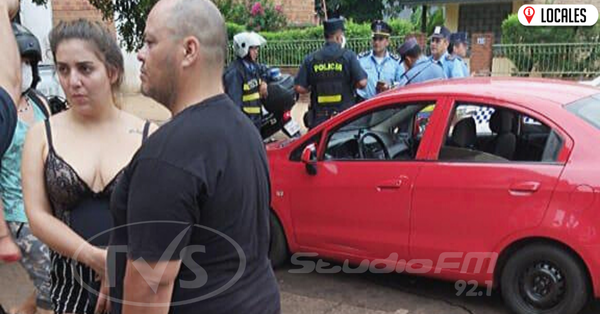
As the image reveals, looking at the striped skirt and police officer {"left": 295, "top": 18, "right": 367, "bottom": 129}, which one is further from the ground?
police officer {"left": 295, "top": 18, "right": 367, "bottom": 129}

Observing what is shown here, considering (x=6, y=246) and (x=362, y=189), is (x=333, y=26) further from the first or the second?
(x=6, y=246)

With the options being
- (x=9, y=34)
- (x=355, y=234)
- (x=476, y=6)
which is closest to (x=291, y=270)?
(x=355, y=234)

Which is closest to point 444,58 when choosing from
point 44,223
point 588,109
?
point 588,109

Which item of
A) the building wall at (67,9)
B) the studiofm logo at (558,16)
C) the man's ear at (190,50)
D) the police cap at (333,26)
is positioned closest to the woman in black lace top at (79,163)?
the man's ear at (190,50)

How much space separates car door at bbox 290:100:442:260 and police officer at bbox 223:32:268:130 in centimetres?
195

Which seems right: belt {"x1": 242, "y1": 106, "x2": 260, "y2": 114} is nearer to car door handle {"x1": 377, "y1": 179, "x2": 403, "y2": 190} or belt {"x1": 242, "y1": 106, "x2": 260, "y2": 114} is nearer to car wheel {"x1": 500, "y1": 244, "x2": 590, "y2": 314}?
car door handle {"x1": 377, "y1": 179, "x2": 403, "y2": 190}

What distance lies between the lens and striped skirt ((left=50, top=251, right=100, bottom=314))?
2.23 m

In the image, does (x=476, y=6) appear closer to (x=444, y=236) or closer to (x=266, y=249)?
(x=444, y=236)

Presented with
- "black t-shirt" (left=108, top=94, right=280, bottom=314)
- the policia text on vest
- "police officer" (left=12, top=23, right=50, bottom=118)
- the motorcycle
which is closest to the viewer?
"black t-shirt" (left=108, top=94, right=280, bottom=314)

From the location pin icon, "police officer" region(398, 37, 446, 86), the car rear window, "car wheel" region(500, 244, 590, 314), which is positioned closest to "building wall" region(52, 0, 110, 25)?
"police officer" region(398, 37, 446, 86)

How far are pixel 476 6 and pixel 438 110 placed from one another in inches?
803

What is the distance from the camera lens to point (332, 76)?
6.52m

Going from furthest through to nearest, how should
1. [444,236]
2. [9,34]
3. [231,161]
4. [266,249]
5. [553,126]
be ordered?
[444,236] < [553,126] < [9,34] < [266,249] < [231,161]

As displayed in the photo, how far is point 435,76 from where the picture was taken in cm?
718
